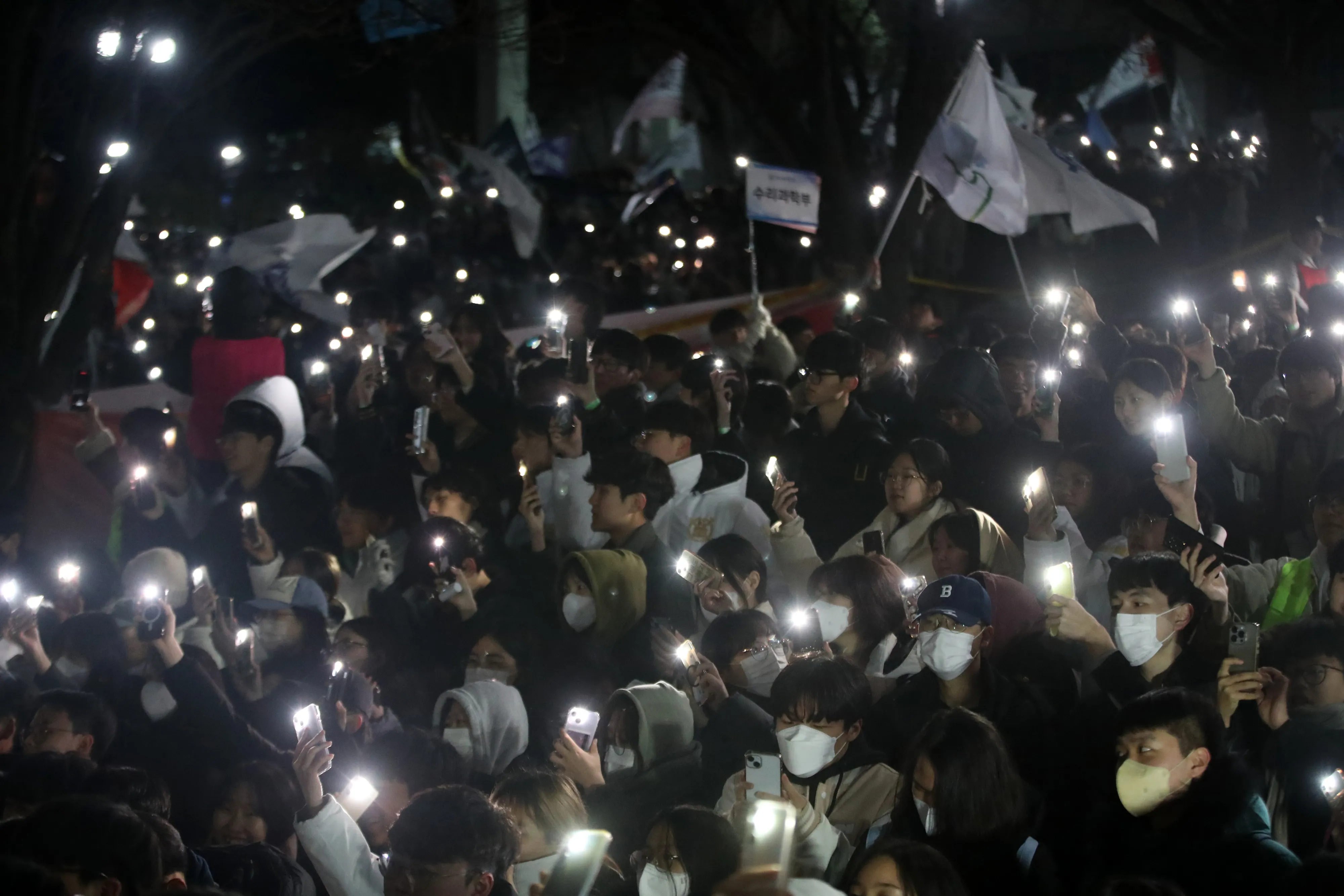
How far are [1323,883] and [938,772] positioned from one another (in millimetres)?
1135

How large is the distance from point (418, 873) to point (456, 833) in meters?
0.15

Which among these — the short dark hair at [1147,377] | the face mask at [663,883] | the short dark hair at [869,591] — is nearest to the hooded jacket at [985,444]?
the short dark hair at [1147,377]

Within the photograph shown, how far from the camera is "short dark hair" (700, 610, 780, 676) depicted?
5543 mm

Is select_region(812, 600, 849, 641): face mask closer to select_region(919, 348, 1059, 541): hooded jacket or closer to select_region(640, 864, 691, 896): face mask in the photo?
select_region(919, 348, 1059, 541): hooded jacket

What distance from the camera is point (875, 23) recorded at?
19.1 m

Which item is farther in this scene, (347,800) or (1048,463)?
(1048,463)

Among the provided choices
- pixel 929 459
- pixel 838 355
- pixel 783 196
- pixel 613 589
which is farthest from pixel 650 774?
pixel 783 196

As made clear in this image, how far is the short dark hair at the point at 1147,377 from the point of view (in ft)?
21.7

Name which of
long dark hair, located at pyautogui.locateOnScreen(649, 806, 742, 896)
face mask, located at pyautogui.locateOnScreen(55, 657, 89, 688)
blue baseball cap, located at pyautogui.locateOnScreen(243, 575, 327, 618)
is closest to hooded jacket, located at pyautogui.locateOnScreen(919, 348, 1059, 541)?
long dark hair, located at pyautogui.locateOnScreen(649, 806, 742, 896)

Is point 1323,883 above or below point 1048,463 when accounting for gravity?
above

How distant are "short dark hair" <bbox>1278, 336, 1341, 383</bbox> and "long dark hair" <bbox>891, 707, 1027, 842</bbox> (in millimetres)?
3194

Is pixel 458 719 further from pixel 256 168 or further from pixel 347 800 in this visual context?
pixel 256 168

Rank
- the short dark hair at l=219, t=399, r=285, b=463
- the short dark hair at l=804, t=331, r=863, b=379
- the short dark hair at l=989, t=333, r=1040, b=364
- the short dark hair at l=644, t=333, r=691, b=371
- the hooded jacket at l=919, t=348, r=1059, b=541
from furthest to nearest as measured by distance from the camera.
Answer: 1. the short dark hair at l=644, t=333, r=691, b=371
2. the short dark hair at l=219, t=399, r=285, b=463
3. the short dark hair at l=989, t=333, r=1040, b=364
4. the short dark hair at l=804, t=331, r=863, b=379
5. the hooded jacket at l=919, t=348, r=1059, b=541

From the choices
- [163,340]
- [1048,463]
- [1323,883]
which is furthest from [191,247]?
[1323,883]
